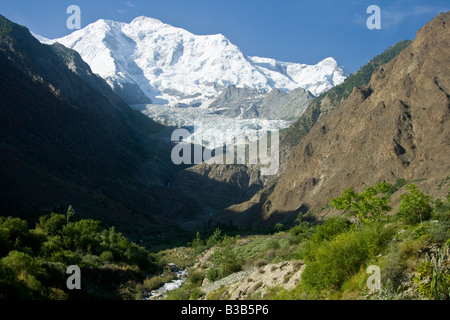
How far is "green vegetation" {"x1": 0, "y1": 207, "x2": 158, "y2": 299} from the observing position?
80.8 feet

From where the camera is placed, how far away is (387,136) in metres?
121

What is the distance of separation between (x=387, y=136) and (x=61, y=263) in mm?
111506

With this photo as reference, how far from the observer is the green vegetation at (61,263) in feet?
80.8

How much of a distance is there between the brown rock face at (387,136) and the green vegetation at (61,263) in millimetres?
76390

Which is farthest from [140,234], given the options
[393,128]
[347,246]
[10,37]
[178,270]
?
[10,37]

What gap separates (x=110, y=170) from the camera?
152m

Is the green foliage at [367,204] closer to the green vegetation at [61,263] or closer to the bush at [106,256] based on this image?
the green vegetation at [61,263]

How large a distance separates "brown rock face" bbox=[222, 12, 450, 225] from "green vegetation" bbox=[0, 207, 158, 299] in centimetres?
7639

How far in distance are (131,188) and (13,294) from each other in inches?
5430

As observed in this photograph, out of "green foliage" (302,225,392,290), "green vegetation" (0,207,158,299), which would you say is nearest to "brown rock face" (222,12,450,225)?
"green vegetation" (0,207,158,299)

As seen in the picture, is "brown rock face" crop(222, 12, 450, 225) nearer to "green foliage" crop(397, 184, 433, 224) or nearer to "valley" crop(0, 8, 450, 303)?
"valley" crop(0, 8, 450, 303)

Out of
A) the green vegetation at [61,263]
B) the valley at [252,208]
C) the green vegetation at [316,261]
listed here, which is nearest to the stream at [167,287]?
the valley at [252,208]

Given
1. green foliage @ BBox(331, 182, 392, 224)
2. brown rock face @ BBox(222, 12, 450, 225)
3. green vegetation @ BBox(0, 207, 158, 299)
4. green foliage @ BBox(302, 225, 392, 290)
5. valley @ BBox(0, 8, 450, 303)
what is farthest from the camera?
brown rock face @ BBox(222, 12, 450, 225)
